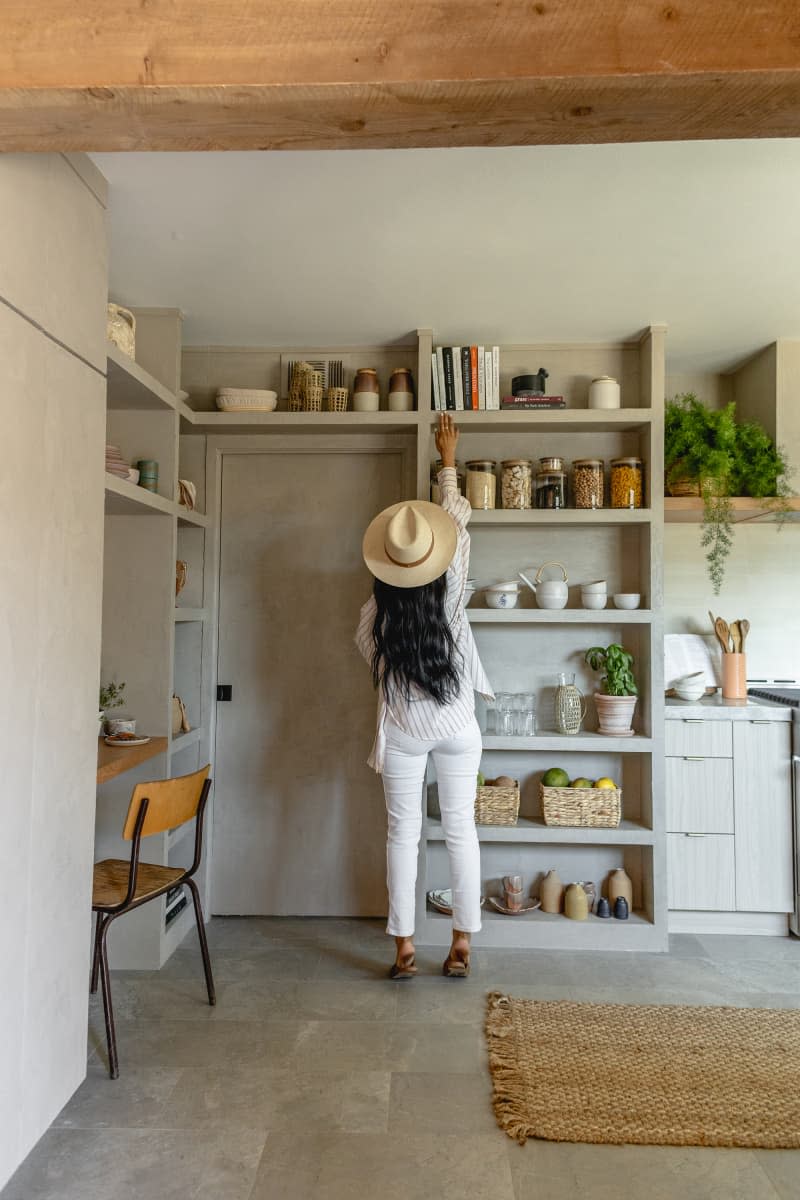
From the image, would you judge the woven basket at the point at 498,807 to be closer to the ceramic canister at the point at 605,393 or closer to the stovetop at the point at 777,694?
the stovetop at the point at 777,694

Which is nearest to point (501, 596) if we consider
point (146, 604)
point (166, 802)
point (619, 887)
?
point (619, 887)

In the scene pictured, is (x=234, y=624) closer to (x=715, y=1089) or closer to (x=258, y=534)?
(x=258, y=534)

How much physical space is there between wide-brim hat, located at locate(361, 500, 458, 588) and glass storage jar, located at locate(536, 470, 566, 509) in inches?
26.6

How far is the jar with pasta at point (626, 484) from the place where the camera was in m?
3.56

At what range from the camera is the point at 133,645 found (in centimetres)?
329

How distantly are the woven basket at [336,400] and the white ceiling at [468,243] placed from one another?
0.25 metres

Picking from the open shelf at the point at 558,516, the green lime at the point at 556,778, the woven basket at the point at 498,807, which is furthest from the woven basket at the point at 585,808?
the open shelf at the point at 558,516

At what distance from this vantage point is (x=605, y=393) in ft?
11.7

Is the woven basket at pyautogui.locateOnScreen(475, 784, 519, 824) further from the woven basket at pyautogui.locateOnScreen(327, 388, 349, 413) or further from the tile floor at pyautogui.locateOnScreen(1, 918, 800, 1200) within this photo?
the woven basket at pyautogui.locateOnScreen(327, 388, 349, 413)

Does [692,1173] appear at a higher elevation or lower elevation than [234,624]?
lower

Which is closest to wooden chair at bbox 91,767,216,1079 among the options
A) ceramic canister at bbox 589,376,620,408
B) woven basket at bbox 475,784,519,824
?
woven basket at bbox 475,784,519,824

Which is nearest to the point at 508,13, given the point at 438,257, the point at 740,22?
the point at 740,22

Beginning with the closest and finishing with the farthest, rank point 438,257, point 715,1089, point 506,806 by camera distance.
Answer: point 715,1089 → point 438,257 → point 506,806

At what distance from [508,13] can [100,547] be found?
1.71m
